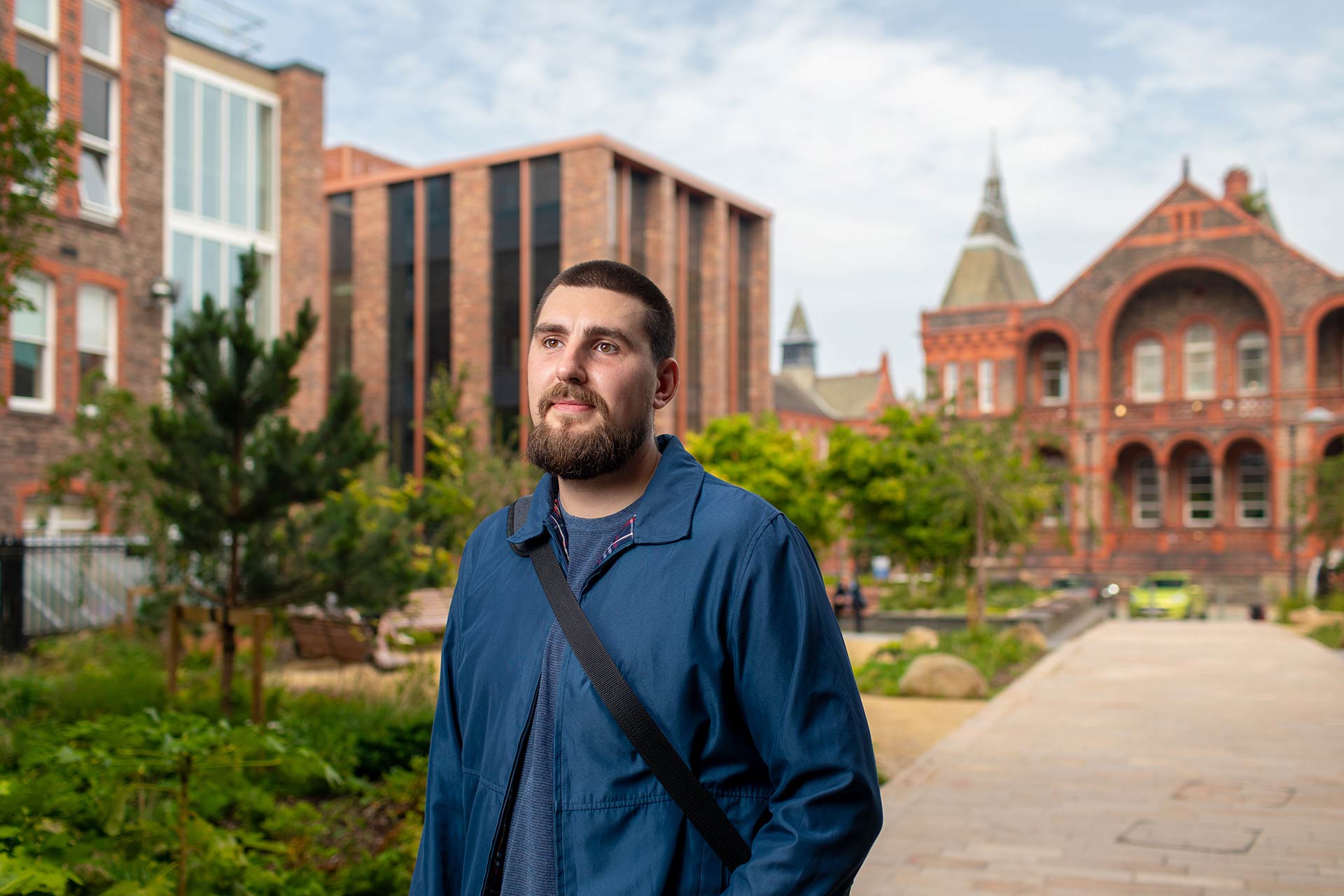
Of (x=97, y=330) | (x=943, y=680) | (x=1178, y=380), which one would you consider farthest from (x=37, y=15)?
(x=1178, y=380)

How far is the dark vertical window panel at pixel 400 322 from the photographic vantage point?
4353 centimetres

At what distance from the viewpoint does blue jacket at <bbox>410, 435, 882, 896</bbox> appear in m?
1.99

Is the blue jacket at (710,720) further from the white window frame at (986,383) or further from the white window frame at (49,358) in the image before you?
the white window frame at (986,383)

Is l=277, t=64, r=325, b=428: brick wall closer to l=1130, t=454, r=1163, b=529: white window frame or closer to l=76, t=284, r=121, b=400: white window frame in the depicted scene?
l=76, t=284, r=121, b=400: white window frame

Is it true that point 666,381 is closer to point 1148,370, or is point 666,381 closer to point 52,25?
point 52,25

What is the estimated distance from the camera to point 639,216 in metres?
41.9

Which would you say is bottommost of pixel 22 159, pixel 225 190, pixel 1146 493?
pixel 1146 493

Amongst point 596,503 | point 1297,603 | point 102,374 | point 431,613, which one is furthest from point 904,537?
point 596,503

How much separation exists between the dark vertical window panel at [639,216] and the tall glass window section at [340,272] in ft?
37.4

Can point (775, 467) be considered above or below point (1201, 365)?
below

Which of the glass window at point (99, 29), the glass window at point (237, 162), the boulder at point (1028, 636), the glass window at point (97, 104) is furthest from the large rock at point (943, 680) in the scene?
the glass window at point (237, 162)

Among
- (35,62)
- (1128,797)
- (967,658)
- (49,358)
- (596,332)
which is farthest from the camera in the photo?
(49,358)

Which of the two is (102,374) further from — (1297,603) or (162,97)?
(1297,603)

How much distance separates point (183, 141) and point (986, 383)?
106ft
